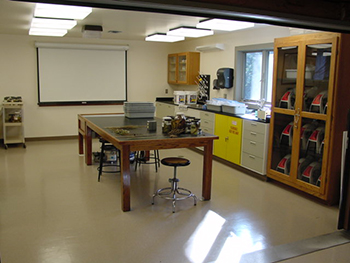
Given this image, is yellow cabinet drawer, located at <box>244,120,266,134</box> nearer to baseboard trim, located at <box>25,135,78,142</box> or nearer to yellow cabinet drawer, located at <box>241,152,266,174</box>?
yellow cabinet drawer, located at <box>241,152,266,174</box>

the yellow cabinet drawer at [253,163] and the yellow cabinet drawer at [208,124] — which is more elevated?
the yellow cabinet drawer at [208,124]

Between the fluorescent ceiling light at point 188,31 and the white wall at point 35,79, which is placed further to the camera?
the white wall at point 35,79

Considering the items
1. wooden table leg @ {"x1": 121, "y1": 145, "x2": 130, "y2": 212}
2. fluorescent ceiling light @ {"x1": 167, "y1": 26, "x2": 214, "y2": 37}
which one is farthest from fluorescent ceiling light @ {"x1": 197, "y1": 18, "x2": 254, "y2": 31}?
wooden table leg @ {"x1": 121, "y1": 145, "x2": 130, "y2": 212}

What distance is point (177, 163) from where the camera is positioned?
416cm

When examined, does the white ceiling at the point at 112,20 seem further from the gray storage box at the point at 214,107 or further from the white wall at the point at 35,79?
the gray storage box at the point at 214,107

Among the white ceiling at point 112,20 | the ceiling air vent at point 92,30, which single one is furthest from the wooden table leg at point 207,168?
the ceiling air vent at point 92,30

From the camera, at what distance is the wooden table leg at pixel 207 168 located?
171 inches

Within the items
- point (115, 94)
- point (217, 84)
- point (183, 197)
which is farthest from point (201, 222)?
point (115, 94)

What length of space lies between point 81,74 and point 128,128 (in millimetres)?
4153

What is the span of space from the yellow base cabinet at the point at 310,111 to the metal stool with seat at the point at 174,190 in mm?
1369

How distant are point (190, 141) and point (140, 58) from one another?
17.3ft

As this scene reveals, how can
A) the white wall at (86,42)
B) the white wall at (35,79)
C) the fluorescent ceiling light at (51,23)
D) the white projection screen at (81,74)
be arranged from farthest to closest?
the white projection screen at (81,74) < the white wall at (35,79) < the white wall at (86,42) < the fluorescent ceiling light at (51,23)

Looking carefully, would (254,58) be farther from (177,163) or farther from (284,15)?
(284,15)

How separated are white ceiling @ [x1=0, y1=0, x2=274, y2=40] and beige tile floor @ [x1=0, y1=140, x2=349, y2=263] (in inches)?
92.1
